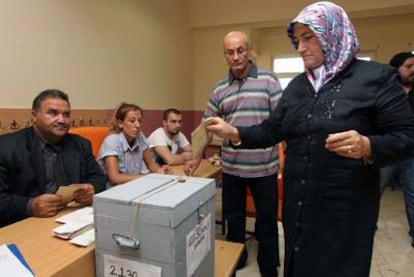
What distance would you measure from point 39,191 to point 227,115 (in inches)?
44.9

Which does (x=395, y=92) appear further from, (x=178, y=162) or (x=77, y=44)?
(x=77, y=44)

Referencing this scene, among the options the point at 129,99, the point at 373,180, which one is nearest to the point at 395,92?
the point at 373,180

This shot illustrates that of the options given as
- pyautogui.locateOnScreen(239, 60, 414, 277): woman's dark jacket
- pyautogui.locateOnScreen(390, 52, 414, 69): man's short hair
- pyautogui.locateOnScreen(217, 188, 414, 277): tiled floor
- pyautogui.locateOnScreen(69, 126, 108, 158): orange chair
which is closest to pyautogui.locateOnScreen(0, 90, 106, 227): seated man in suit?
pyautogui.locateOnScreen(69, 126, 108, 158): orange chair

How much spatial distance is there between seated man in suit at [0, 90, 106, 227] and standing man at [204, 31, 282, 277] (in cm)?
Result: 83

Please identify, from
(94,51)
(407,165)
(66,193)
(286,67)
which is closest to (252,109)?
(66,193)

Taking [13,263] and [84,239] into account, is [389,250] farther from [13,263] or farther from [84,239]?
[13,263]

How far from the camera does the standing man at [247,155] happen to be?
6.08ft

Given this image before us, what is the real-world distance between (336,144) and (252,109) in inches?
39.9

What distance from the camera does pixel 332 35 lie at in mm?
1003

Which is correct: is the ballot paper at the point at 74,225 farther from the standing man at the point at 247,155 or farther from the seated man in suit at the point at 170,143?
the seated man in suit at the point at 170,143

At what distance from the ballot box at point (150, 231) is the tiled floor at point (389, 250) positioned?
1486 mm

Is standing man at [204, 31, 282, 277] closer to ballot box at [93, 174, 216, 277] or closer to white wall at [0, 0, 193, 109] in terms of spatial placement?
ballot box at [93, 174, 216, 277]

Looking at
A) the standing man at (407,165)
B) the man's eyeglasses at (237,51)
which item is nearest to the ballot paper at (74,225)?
the man's eyeglasses at (237,51)

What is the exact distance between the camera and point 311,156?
102 centimetres
